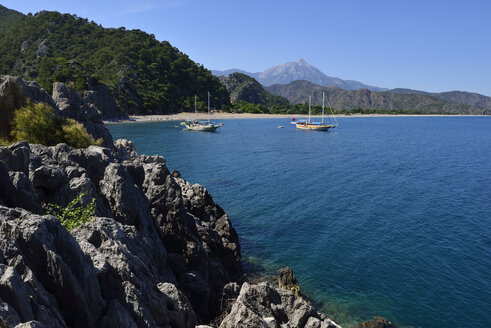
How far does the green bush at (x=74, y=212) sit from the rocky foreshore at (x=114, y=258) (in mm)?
446

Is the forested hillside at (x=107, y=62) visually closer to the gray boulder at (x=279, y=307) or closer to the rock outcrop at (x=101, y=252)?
the rock outcrop at (x=101, y=252)

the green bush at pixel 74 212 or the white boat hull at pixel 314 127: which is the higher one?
the white boat hull at pixel 314 127

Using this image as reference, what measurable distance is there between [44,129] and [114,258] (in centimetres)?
2214

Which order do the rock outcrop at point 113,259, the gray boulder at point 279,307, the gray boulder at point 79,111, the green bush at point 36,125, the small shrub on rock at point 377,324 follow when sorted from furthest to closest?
1. the gray boulder at point 79,111
2. the green bush at point 36,125
3. the small shrub on rock at point 377,324
4. the gray boulder at point 279,307
5. the rock outcrop at point 113,259

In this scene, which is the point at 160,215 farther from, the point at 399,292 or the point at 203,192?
the point at 399,292

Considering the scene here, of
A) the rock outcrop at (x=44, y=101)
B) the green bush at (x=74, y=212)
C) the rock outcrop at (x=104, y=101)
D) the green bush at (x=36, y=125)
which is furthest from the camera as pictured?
the rock outcrop at (x=104, y=101)

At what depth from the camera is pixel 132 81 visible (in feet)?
561

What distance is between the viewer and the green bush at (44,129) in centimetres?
2703

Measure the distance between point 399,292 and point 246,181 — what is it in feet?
100

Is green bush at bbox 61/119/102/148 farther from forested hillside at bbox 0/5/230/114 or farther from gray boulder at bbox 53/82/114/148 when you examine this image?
forested hillside at bbox 0/5/230/114

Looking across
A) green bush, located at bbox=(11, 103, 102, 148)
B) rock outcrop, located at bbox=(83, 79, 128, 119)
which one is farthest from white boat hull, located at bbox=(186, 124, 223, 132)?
green bush, located at bbox=(11, 103, 102, 148)

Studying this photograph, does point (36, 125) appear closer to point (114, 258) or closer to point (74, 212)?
point (74, 212)

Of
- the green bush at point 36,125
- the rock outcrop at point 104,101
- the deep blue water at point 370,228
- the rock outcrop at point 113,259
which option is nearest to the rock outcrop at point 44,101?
the green bush at point 36,125

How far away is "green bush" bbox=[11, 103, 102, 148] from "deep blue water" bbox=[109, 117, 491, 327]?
17.0 metres
